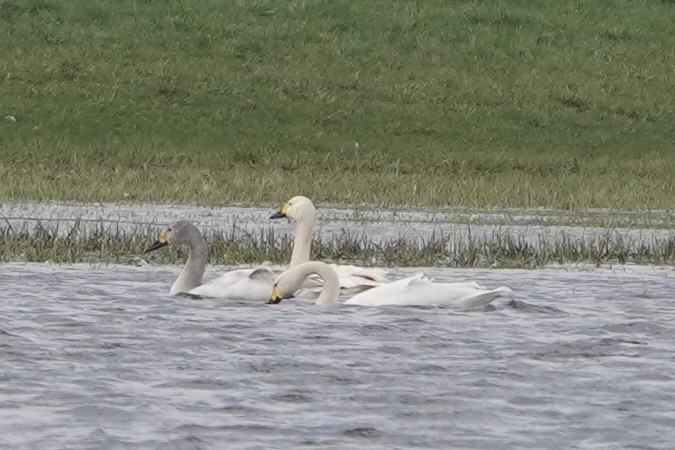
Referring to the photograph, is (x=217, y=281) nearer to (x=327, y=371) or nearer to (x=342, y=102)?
(x=327, y=371)

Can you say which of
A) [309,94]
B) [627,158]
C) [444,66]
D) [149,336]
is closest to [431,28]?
[444,66]

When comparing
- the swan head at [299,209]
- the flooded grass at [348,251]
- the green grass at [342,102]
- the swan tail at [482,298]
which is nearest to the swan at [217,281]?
the swan head at [299,209]

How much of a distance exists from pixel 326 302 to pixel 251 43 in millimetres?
29424

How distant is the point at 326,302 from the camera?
12.9 meters

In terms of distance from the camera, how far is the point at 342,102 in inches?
1512

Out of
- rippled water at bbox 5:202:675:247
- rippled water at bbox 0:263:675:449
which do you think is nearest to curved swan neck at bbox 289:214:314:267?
rippled water at bbox 0:263:675:449

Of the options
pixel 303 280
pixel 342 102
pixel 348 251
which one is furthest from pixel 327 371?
pixel 342 102

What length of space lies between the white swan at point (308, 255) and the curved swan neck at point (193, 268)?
29.1 inches

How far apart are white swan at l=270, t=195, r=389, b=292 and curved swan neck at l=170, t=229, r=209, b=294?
29.1 inches

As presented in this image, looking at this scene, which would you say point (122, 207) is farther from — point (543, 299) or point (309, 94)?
point (309, 94)

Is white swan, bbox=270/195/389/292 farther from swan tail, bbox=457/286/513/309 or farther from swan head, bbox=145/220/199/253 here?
swan tail, bbox=457/286/513/309

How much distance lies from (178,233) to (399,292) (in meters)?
2.42

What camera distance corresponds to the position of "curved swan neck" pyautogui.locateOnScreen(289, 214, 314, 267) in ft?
47.6

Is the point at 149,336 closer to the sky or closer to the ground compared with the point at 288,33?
closer to the ground
